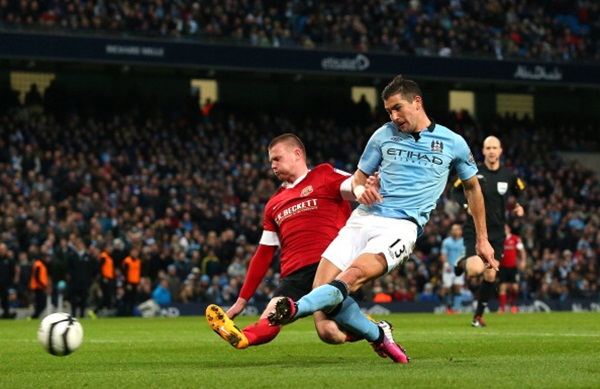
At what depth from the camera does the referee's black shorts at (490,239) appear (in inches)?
642

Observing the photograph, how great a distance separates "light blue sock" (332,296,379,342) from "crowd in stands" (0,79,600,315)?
669 inches

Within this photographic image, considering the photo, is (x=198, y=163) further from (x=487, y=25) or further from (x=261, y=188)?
(x=487, y=25)

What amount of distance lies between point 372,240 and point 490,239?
7729 millimetres

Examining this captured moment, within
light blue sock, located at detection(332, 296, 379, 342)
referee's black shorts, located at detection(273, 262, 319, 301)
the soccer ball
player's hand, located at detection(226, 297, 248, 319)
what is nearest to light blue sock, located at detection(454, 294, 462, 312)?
referee's black shorts, located at detection(273, 262, 319, 301)

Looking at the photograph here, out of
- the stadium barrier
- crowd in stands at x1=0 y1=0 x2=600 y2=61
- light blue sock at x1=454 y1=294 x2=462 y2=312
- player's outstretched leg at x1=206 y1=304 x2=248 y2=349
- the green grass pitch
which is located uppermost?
crowd in stands at x1=0 y1=0 x2=600 y2=61

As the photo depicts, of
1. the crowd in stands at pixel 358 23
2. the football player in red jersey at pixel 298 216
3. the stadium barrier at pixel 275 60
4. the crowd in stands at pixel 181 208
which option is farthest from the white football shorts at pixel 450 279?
the football player in red jersey at pixel 298 216

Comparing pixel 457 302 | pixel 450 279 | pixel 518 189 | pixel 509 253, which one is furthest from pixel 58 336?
pixel 457 302

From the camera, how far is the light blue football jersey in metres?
9.14

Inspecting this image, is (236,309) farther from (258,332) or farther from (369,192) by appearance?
(369,192)

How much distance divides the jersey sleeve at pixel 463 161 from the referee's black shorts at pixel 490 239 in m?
6.98

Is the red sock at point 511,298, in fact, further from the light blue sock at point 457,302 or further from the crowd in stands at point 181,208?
the crowd in stands at point 181,208

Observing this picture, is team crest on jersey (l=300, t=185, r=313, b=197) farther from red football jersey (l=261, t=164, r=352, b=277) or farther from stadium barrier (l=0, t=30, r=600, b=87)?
stadium barrier (l=0, t=30, r=600, b=87)

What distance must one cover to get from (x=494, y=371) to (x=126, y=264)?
18250 mm

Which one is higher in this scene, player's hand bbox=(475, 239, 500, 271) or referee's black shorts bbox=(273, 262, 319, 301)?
player's hand bbox=(475, 239, 500, 271)
